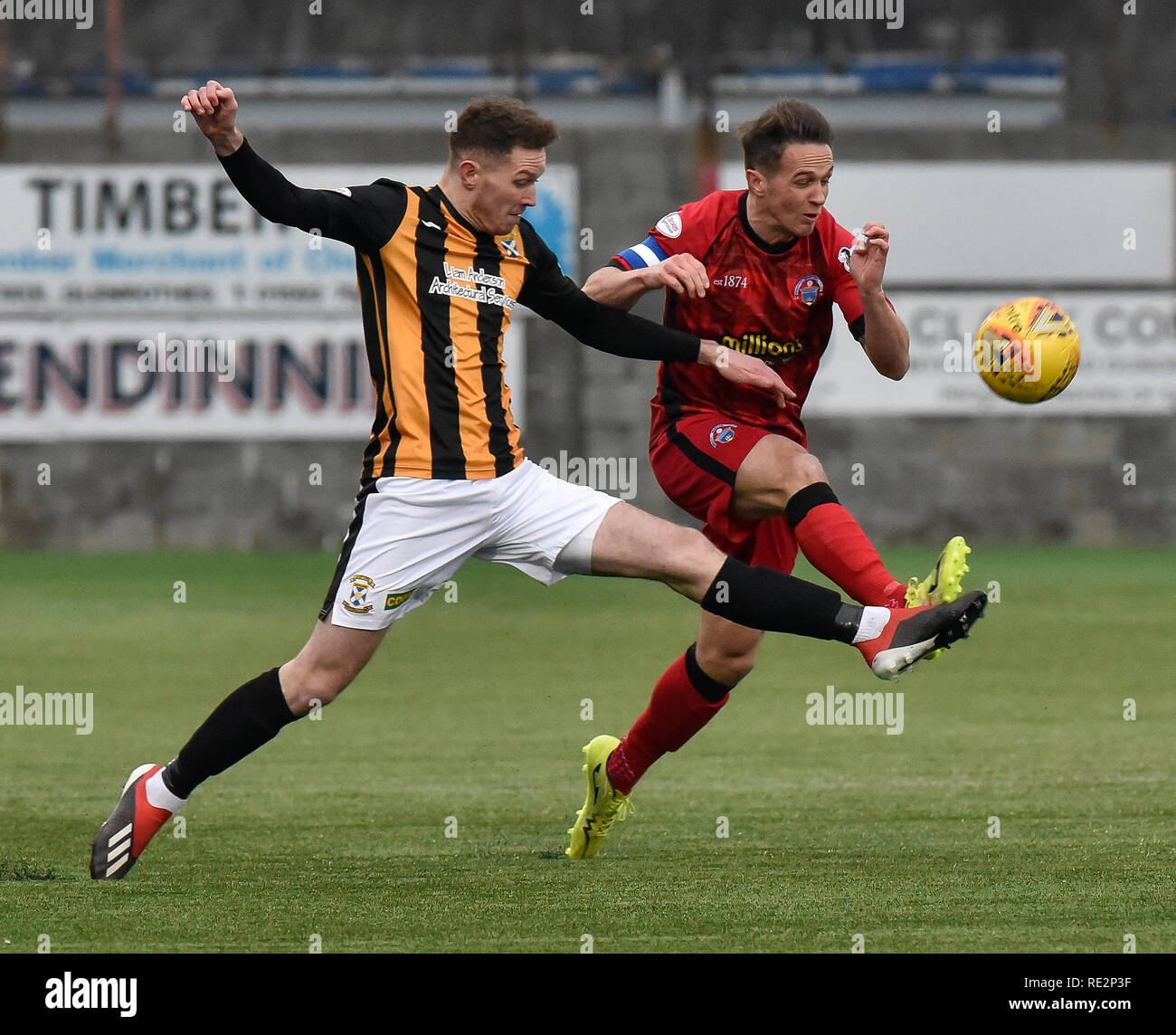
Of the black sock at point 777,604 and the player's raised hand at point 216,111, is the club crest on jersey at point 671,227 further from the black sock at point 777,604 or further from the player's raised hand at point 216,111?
the player's raised hand at point 216,111

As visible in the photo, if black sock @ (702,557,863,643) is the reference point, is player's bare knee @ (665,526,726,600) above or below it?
above

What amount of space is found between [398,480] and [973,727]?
12.9 ft

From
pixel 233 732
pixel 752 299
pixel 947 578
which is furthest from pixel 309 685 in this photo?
pixel 752 299

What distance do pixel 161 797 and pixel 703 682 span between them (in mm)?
1747

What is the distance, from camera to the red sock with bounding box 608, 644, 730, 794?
5832mm

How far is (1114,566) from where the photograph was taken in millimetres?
15047

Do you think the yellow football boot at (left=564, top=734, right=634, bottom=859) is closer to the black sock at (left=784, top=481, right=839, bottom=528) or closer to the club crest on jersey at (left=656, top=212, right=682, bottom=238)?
the black sock at (left=784, top=481, right=839, bottom=528)

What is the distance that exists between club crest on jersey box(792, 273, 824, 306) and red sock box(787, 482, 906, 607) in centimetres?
65

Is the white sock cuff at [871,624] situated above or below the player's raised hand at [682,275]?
below

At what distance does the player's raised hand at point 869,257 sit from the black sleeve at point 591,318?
50cm
